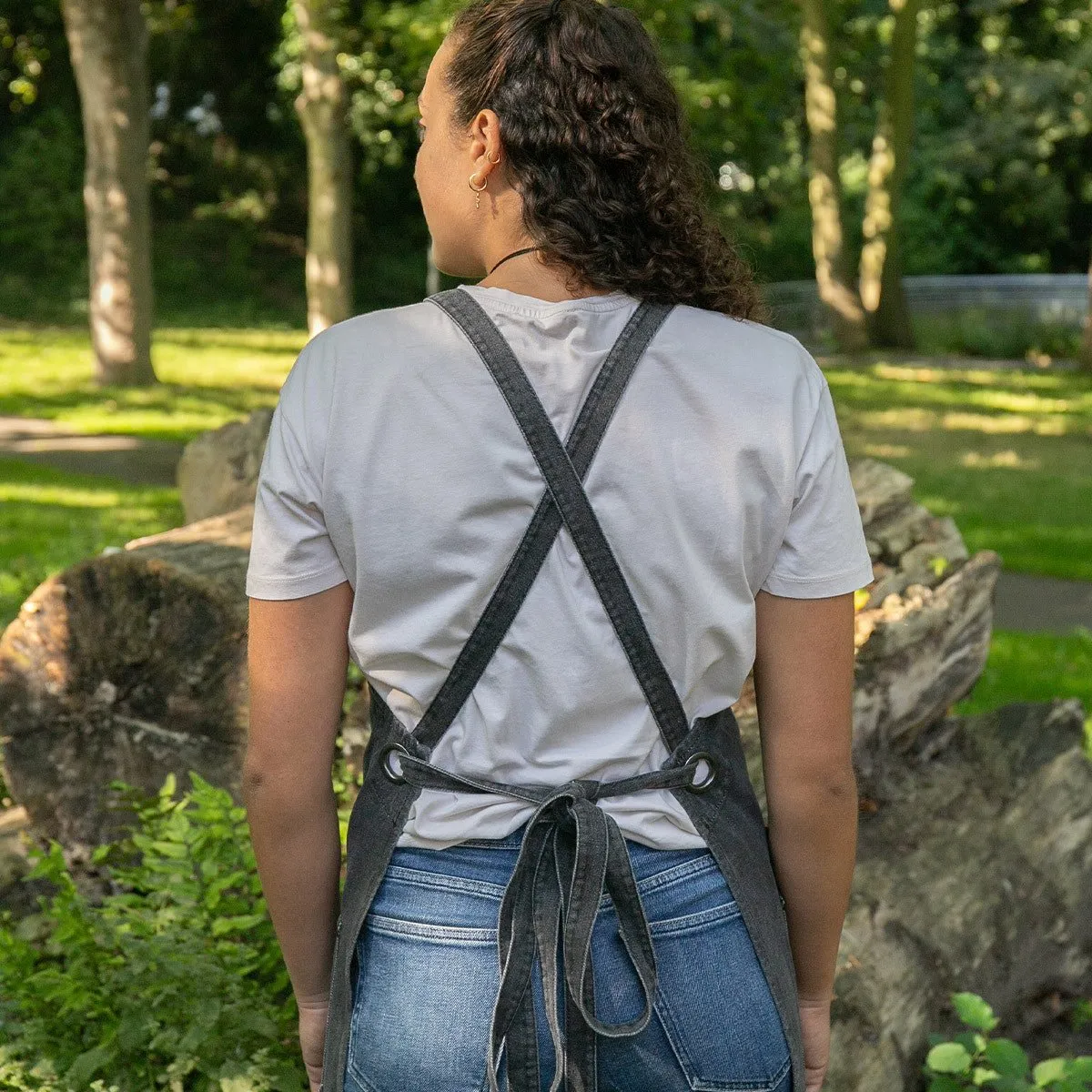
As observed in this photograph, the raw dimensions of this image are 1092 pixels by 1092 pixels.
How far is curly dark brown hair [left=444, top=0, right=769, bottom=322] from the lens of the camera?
1660mm

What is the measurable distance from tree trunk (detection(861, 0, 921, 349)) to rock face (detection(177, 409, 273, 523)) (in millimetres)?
18794

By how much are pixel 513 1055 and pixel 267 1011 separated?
151 cm

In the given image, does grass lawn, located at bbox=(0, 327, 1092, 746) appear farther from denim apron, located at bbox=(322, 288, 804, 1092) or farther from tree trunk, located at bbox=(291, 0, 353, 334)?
denim apron, located at bbox=(322, 288, 804, 1092)

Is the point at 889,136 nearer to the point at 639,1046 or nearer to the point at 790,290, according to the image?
the point at 790,290

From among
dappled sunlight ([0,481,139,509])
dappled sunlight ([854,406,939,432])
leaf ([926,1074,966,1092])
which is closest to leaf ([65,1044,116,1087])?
leaf ([926,1074,966,1092])

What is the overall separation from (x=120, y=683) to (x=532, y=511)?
2732 mm

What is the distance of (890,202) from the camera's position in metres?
24.7

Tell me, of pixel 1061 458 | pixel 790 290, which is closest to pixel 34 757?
pixel 1061 458

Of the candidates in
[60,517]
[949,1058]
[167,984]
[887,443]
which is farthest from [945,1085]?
[887,443]

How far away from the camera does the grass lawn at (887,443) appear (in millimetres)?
7348

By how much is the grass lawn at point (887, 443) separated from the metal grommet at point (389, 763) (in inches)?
175

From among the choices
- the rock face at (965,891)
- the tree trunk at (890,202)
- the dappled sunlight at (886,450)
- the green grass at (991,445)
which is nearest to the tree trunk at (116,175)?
the green grass at (991,445)

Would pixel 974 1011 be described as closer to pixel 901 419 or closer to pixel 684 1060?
pixel 684 1060

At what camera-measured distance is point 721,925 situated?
1717 mm
